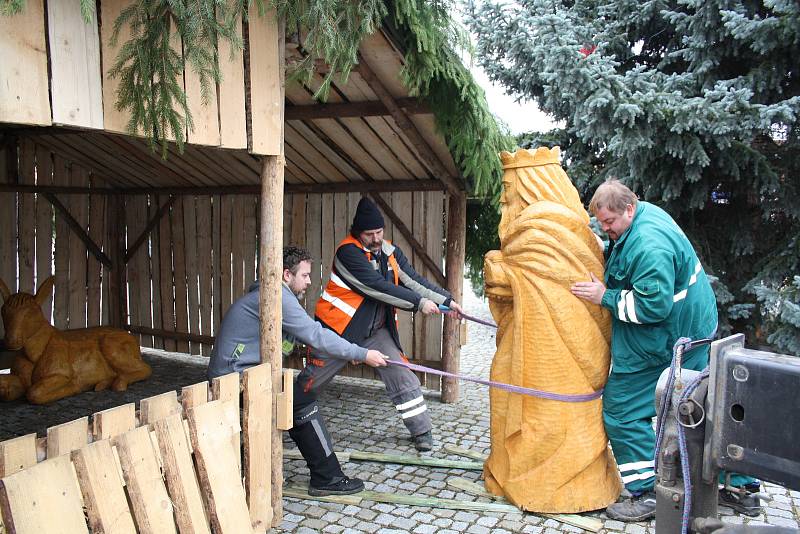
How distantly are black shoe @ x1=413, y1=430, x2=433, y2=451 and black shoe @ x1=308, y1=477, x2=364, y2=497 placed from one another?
902 millimetres

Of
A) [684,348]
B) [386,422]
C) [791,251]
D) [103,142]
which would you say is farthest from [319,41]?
[791,251]

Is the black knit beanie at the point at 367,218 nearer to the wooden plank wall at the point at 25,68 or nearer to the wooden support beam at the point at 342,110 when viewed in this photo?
the wooden support beam at the point at 342,110

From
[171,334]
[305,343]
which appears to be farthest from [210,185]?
[305,343]

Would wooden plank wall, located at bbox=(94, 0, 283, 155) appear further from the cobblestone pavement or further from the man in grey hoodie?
the cobblestone pavement

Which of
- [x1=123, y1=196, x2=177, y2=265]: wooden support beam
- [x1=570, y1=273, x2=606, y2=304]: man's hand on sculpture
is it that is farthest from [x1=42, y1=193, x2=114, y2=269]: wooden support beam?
[x1=570, y1=273, x2=606, y2=304]: man's hand on sculpture

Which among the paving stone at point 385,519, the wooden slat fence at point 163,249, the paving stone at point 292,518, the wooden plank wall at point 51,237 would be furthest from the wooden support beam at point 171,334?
the paving stone at point 385,519

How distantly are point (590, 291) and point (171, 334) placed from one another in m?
6.11

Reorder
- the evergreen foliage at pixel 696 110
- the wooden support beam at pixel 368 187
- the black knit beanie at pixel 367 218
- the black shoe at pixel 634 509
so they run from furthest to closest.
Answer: the wooden support beam at pixel 368 187
the evergreen foliage at pixel 696 110
the black knit beanie at pixel 367 218
the black shoe at pixel 634 509

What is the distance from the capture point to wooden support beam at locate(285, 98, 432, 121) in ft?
17.8

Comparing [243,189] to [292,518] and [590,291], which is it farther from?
[590,291]

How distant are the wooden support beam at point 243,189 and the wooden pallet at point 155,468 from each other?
3.38m

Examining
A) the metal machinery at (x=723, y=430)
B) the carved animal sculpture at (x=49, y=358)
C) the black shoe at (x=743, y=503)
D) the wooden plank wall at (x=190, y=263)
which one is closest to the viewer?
the metal machinery at (x=723, y=430)

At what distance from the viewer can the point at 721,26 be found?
22.2ft

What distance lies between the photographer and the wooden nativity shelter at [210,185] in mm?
2818
